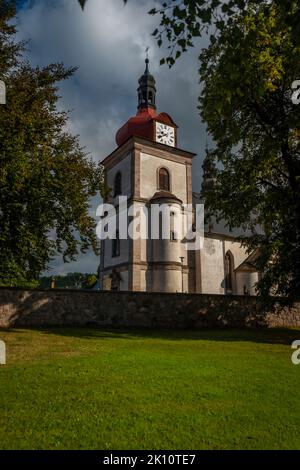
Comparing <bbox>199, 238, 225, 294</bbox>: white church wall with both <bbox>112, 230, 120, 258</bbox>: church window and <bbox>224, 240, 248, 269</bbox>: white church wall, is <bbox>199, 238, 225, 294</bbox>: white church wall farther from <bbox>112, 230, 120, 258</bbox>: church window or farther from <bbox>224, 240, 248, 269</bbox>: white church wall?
<bbox>112, 230, 120, 258</bbox>: church window

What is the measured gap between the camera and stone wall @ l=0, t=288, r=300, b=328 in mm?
16594

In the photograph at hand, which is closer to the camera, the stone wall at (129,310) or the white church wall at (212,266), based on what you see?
the stone wall at (129,310)

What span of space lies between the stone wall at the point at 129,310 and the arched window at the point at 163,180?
695 inches

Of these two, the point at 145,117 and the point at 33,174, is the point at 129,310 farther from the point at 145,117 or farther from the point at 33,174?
the point at 145,117

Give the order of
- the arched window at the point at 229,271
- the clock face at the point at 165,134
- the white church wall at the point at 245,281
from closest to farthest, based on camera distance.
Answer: the white church wall at the point at 245,281
the clock face at the point at 165,134
the arched window at the point at 229,271

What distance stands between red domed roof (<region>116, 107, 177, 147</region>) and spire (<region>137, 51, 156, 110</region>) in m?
1.24

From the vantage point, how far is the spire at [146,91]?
134ft

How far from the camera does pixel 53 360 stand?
351 inches

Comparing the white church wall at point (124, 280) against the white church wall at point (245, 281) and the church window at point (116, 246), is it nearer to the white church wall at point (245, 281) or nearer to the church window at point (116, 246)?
the church window at point (116, 246)

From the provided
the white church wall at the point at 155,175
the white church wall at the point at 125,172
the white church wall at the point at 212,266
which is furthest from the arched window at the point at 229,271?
the white church wall at the point at 125,172

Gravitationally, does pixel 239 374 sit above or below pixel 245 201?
below

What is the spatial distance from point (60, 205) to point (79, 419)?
36.9 ft
